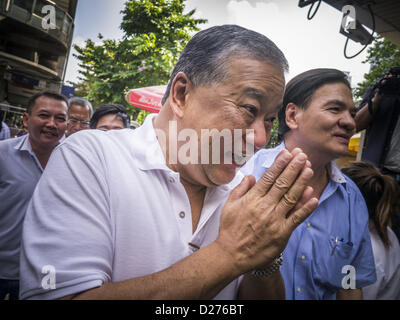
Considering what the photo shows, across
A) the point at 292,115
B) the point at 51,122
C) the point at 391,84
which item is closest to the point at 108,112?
the point at 51,122

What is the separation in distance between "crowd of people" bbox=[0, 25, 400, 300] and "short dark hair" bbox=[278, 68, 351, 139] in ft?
0.20

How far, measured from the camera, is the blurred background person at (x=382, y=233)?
194cm

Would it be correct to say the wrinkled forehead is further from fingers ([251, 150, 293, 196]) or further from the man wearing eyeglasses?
fingers ([251, 150, 293, 196])

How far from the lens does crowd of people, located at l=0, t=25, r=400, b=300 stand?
0.74 meters

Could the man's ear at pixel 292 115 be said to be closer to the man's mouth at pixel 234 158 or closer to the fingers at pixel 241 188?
the man's mouth at pixel 234 158

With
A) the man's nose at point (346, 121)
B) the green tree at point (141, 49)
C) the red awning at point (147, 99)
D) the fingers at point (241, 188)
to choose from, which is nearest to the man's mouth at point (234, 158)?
the fingers at point (241, 188)

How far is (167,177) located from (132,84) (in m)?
8.25

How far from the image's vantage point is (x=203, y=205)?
3.82ft

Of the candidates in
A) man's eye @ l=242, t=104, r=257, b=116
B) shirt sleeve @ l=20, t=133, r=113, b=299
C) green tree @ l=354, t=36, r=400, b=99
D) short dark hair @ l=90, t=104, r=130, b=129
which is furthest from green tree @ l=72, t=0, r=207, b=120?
green tree @ l=354, t=36, r=400, b=99

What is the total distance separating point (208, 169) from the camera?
1042 millimetres

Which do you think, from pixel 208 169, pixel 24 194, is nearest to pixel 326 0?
pixel 208 169

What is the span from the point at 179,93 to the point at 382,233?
2.05 m

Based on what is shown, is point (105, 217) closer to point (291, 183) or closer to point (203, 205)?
point (203, 205)

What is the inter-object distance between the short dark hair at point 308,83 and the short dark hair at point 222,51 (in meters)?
0.72
